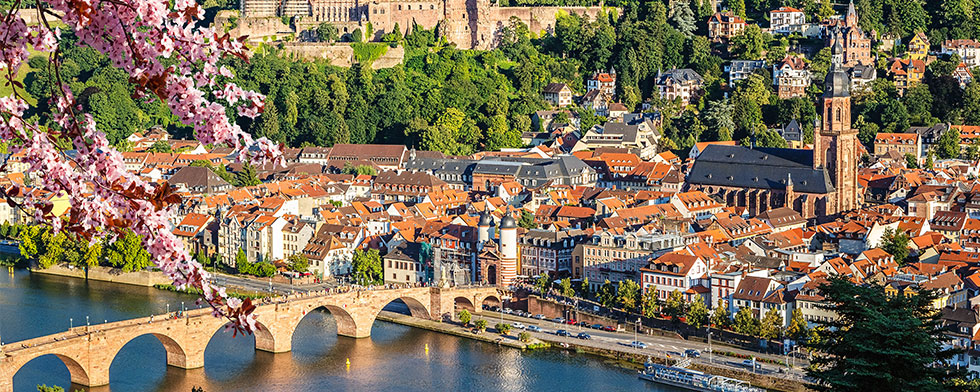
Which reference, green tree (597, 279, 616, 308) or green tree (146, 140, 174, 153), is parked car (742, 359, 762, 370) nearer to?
green tree (597, 279, 616, 308)

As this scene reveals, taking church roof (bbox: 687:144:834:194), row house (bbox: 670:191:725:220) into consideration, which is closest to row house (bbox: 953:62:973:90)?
church roof (bbox: 687:144:834:194)

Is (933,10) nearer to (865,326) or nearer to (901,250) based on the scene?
(901,250)

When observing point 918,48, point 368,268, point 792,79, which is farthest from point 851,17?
point 368,268

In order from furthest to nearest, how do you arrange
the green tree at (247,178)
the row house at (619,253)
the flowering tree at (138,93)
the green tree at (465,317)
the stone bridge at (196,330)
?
the green tree at (247,178) → the row house at (619,253) → the green tree at (465,317) → the stone bridge at (196,330) → the flowering tree at (138,93)

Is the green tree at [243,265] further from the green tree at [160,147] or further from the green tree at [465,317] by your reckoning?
the green tree at [160,147]

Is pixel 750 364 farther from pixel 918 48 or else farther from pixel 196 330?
pixel 918 48

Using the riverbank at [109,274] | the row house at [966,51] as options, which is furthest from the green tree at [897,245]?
the row house at [966,51]

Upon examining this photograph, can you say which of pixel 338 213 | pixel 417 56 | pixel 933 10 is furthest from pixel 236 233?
pixel 933 10
